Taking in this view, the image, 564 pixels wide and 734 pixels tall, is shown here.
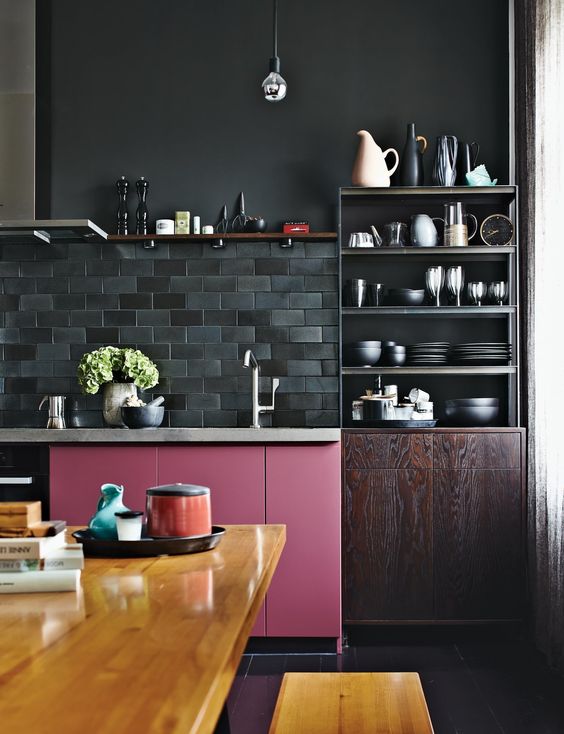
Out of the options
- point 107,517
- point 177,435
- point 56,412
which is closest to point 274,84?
point 177,435

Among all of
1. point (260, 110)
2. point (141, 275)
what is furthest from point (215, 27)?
point (141, 275)

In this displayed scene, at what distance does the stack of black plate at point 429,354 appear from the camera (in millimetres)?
4547

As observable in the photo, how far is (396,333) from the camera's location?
15.8 feet

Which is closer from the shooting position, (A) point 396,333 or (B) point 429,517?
(B) point 429,517

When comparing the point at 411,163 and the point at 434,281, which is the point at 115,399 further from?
the point at 411,163

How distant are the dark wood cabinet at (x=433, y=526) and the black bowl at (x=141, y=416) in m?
0.96

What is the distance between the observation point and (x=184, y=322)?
484 cm

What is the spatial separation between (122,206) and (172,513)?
10.9 feet

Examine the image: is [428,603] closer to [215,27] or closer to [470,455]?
[470,455]

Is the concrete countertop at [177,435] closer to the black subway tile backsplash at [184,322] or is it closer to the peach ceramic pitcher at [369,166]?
the black subway tile backsplash at [184,322]

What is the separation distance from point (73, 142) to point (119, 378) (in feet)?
4.54

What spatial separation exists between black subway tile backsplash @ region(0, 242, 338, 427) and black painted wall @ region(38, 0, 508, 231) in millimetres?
260

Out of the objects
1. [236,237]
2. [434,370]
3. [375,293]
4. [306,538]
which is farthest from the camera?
[236,237]

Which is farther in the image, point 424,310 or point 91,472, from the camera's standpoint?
point 424,310
